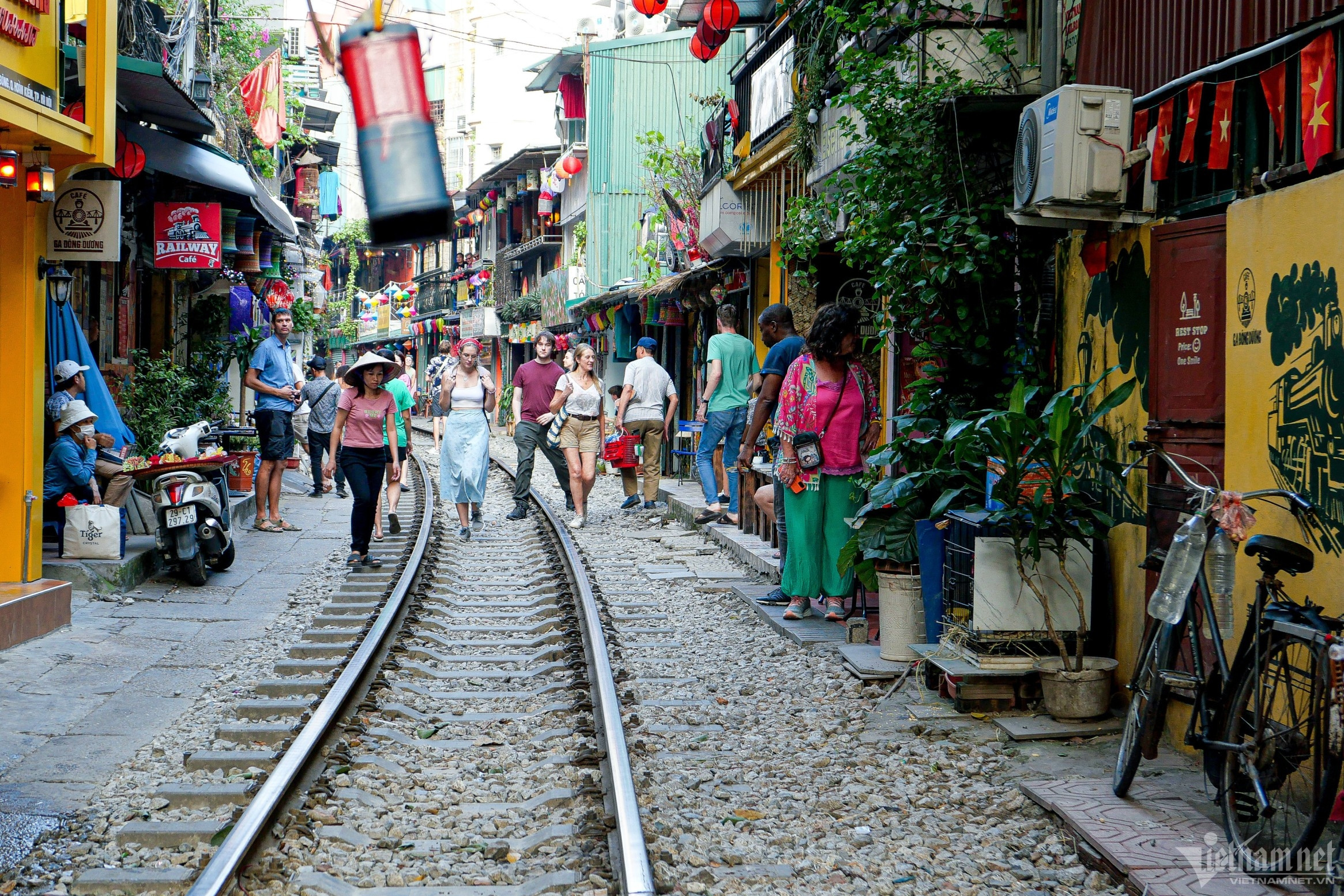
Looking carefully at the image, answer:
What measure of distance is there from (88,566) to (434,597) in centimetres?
246

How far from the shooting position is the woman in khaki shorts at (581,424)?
13797 mm

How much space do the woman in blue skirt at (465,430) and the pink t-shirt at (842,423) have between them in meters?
5.57

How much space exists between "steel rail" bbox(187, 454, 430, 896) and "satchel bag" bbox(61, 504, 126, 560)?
82.1 inches

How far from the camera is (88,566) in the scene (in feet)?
29.6

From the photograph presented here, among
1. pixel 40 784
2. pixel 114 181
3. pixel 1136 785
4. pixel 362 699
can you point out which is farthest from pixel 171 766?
pixel 114 181

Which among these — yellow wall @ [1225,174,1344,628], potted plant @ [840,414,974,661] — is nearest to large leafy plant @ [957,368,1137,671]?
yellow wall @ [1225,174,1344,628]

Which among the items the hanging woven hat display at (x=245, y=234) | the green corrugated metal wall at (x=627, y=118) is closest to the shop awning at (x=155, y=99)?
the hanging woven hat display at (x=245, y=234)

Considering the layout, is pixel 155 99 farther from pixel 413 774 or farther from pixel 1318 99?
pixel 1318 99

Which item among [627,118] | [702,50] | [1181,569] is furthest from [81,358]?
[627,118]

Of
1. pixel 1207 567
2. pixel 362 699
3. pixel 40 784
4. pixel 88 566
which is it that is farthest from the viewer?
pixel 88 566

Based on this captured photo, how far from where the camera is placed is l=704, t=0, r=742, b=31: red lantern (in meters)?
13.9

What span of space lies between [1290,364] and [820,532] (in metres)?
3.79

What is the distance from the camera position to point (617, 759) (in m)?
5.07

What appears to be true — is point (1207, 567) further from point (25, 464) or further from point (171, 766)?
point (25, 464)
